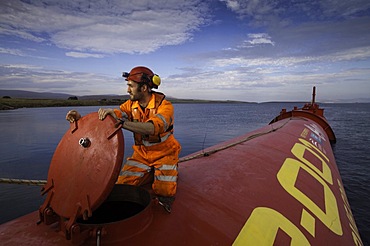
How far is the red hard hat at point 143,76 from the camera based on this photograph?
274 centimetres

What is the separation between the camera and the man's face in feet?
9.09

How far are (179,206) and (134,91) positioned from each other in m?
1.41

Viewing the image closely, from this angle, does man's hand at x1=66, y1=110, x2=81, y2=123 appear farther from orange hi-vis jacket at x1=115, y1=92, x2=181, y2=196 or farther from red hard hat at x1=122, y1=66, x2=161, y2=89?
red hard hat at x1=122, y1=66, x2=161, y2=89

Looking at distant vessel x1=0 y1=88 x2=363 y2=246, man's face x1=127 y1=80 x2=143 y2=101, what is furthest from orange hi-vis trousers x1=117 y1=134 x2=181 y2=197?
man's face x1=127 y1=80 x2=143 y2=101

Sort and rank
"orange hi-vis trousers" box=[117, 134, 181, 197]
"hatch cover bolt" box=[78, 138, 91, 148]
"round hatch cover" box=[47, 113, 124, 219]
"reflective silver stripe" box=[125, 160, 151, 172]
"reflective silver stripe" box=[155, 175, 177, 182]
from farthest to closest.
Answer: "reflective silver stripe" box=[125, 160, 151, 172] < "orange hi-vis trousers" box=[117, 134, 181, 197] < "reflective silver stripe" box=[155, 175, 177, 182] < "hatch cover bolt" box=[78, 138, 91, 148] < "round hatch cover" box=[47, 113, 124, 219]

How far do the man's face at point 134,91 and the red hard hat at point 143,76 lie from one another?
5 cm

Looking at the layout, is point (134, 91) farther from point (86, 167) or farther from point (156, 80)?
point (86, 167)

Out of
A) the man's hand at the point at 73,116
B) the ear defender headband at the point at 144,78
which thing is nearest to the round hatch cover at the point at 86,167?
the man's hand at the point at 73,116

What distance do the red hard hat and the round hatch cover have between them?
0.82 metres

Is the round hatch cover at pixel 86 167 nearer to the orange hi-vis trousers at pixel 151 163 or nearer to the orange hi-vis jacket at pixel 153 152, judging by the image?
the orange hi-vis jacket at pixel 153 152

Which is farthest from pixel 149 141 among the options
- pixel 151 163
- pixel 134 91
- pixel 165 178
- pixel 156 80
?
pixel 156 80

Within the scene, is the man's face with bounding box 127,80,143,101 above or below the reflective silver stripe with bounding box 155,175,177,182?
above

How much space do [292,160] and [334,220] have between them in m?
1.48

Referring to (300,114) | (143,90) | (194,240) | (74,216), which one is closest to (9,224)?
(74,216)
